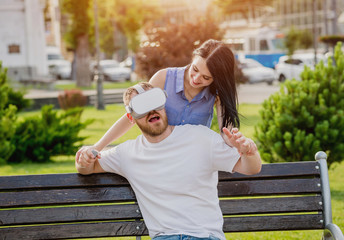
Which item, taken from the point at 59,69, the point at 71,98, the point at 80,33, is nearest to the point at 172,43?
the point at 71,98

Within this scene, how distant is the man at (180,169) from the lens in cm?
338

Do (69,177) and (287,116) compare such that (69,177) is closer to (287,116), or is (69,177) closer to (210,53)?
(210,53)

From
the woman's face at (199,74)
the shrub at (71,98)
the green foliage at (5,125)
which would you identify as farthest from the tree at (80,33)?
the woman's face at (199,74)

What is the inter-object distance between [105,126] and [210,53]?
16.2 meters

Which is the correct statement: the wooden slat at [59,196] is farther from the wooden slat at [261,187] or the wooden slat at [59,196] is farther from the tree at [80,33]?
the tree at [80,33]

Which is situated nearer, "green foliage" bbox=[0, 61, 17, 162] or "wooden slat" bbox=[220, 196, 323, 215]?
"wooden slat" bbox=[220, 196, 323, 215]

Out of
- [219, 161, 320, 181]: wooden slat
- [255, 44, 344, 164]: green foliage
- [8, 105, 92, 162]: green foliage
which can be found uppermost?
[219, 161, 320, 181]: wooden slat

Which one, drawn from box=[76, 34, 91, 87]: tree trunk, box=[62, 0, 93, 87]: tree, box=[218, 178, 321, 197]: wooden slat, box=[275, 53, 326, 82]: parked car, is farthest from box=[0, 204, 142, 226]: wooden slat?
box=[76, 34, 91, 87]: tree trunk

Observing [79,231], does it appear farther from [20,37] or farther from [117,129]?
[20,37]

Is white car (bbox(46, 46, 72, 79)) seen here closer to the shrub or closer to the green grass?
the green grass

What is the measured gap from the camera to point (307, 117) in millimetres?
7789

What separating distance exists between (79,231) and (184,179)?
845mm

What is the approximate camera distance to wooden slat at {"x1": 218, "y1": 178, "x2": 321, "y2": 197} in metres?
3.91

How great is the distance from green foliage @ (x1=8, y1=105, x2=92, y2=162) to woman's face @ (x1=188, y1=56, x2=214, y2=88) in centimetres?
896
